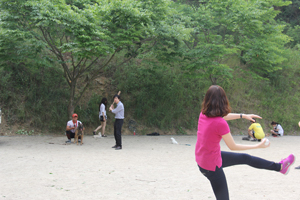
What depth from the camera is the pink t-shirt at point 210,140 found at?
266cm

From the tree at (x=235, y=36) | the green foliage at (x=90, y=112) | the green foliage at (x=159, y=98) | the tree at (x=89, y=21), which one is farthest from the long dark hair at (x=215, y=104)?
the green foliage at (x=159, y=98)

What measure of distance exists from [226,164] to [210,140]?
51 cm

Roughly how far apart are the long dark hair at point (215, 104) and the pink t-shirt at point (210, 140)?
58 millimetres

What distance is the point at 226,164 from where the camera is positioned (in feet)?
9.86

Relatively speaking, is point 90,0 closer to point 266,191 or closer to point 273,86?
point 266,191

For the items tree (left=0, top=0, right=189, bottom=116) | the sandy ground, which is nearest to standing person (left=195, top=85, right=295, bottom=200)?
the sandy ground

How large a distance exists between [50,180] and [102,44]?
19.4 ft

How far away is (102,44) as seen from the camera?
32.2 feet

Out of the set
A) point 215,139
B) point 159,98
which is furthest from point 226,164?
point 159,98

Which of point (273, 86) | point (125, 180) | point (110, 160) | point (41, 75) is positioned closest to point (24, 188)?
point (125, 180)

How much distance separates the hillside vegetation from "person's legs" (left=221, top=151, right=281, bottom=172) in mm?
7520

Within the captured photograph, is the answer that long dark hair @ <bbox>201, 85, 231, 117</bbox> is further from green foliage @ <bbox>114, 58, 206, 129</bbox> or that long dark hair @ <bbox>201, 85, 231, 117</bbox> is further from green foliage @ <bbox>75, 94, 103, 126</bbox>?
green foliage @ <bbox>114, 58, 206, 129</bbox>

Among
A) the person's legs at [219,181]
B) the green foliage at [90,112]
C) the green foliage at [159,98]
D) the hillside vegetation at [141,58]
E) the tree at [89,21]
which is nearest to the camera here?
the person's legs at [219,181]

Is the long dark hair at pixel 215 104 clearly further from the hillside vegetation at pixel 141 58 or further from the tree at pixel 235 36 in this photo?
the tree at pixel 235 36
